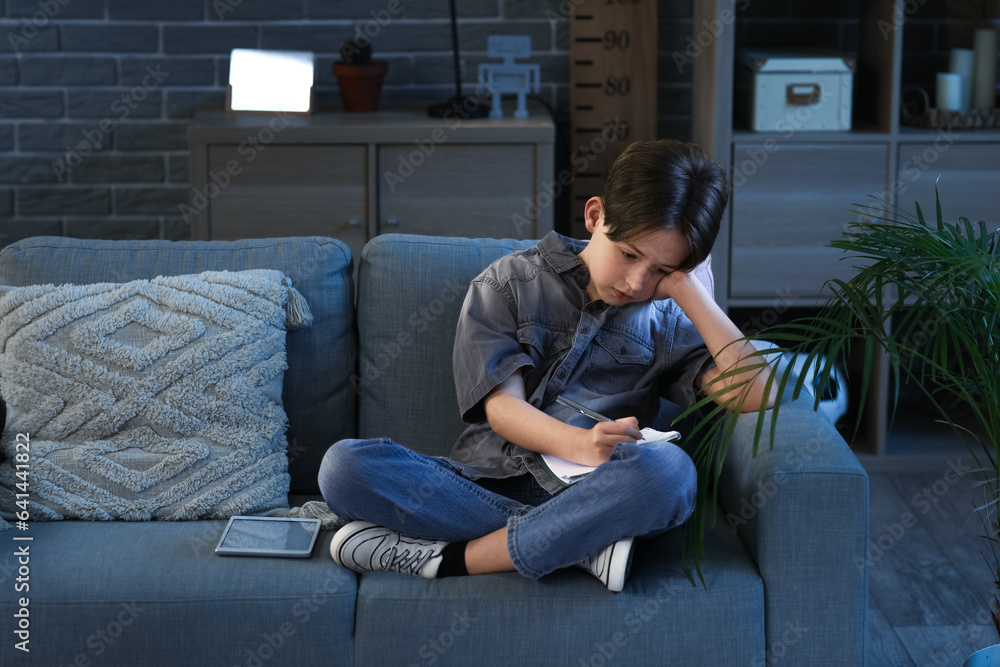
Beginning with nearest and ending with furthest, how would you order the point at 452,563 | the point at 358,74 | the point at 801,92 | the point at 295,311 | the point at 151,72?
the point at 452,563 < the point at 295,311 < the point at 801,92 < the point at 358,74 < the point at 151,72

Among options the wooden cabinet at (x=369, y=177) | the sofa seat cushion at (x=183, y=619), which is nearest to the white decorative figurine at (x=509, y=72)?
the wooden cabinet at (x=369, y=177)

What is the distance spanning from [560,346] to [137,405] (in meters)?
0.68

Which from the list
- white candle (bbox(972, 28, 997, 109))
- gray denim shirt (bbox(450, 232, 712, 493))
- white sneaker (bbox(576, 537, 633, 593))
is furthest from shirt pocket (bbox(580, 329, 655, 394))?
white candle (bbox(972, 28, 997, 109))

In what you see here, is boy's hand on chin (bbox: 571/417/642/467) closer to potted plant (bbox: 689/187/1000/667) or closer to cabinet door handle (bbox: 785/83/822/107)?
potted plant (bbox: 689/187/1000/667)

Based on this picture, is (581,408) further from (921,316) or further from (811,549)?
(921,316)

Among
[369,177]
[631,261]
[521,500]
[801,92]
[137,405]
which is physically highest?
[801,92]

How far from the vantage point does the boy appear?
1.41 m

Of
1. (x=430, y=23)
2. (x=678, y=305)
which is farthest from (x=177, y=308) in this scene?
(x=430, y=23)

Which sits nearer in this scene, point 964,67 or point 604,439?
point 604,439

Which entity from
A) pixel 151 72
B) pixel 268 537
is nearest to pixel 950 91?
pixel 268 537

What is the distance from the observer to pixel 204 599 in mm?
1424

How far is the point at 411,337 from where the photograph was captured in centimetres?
180

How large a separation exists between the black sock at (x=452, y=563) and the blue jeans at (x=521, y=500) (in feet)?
0.09

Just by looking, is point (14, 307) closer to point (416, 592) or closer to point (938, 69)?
point (416, 592)
